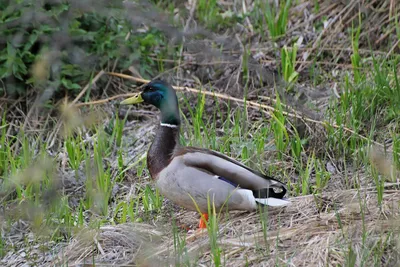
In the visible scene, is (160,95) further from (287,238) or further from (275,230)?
(287,238)

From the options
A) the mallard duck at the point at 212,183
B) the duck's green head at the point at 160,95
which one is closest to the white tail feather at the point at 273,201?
the mallard duck at the point at 212,183

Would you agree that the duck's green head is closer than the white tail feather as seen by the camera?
No

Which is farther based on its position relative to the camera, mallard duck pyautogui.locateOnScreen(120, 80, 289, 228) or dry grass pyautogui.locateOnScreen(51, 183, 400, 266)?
mallard duck pyautogui.locateOnScreen(120, 80, 289, 228)

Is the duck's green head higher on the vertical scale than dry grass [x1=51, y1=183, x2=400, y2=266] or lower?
higher

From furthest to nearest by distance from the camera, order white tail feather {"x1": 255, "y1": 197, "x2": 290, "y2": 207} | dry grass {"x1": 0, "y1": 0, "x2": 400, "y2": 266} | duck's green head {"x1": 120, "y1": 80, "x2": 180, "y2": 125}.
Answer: duck's green head {"x1": 120, "y1": 80, "x2": 180, "y2": 125}
white tail feather {"x1": 255, "y1": 197, "x2": 290, "y2": 207}
dry grass {"x1": 0, "y1": 0, "x2": 400, "y2": 266}

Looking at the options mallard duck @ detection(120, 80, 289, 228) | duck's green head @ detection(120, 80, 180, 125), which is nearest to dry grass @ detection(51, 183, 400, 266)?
mallard duck @ detection(120, 80, 289, 228)

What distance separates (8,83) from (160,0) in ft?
6.05

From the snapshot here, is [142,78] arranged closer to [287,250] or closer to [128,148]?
[128,148]

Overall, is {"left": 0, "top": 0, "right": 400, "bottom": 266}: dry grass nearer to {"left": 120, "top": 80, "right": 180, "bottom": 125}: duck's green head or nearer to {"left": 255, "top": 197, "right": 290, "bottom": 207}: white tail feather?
{"left": 255, "top": 197, "right": 290, "bottom": 207}: white tail feather

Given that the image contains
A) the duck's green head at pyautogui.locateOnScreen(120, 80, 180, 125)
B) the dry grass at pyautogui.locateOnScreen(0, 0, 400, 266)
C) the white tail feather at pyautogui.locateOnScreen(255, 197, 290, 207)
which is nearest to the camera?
the dry grass at pyautogui.locateOnScreen(0, 0, 400, 266)

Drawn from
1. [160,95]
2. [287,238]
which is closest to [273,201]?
[287,238]

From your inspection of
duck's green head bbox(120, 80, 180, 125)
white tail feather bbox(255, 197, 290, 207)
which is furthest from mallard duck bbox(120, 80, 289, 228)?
duck's green head bbox(120, 80, 180, 125)

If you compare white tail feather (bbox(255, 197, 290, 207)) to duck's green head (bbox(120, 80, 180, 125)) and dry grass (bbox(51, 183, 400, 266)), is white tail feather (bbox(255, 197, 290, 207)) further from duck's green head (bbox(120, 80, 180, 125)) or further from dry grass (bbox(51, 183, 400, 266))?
duck's green head (bbox(120, 80, 180, 125))

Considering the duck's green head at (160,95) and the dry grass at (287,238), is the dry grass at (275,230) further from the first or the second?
the duck's green head at (160,95)
